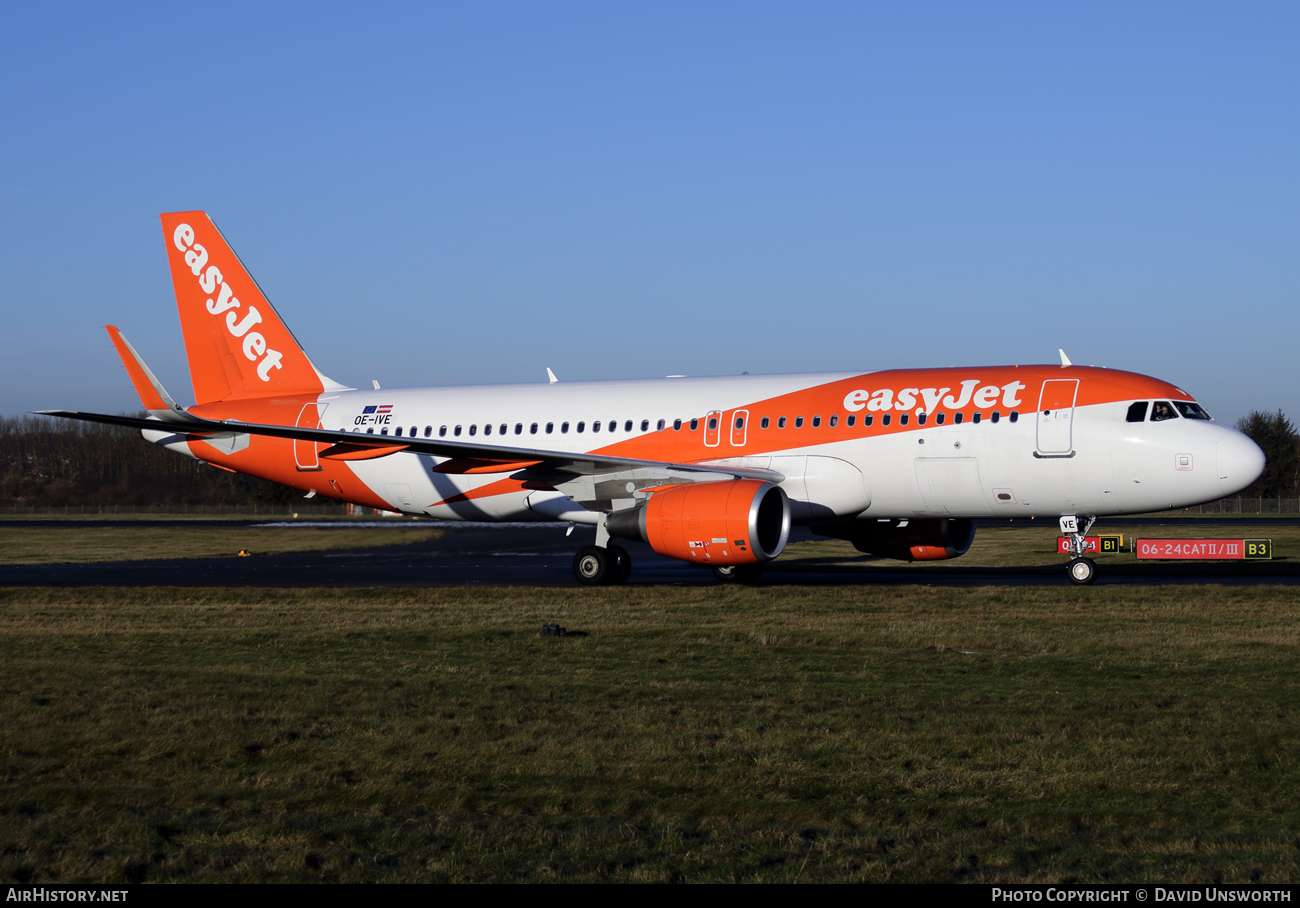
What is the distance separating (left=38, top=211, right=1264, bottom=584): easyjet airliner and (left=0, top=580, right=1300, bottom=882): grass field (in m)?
5.32

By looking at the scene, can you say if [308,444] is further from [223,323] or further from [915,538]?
[915,538]

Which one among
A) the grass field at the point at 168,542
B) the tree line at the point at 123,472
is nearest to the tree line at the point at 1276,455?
the tree line at the point at 123,472

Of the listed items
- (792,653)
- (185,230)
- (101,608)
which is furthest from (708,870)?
(185,230)

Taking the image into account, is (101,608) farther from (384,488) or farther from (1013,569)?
(1013,569)

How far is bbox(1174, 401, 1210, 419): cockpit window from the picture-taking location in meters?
19.8

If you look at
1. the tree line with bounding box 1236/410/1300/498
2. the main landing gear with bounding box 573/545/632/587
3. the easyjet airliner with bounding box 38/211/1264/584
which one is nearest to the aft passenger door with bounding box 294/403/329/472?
the easyjet airliner with bounding box 38/211/1264/584

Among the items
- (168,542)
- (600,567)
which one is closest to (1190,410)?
(600,567)

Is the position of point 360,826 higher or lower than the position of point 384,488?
lower

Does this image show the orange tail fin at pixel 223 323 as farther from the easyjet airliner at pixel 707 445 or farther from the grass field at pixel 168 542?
the grass field at pixel 168 542

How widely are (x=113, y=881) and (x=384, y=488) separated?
21.0m

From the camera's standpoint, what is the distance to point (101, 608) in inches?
700

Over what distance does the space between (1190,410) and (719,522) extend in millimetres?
8465

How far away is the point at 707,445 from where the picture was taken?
22594mm

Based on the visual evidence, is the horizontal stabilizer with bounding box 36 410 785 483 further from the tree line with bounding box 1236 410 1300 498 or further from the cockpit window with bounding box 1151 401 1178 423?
the tree line with bounding box 1236 410 1300 498
